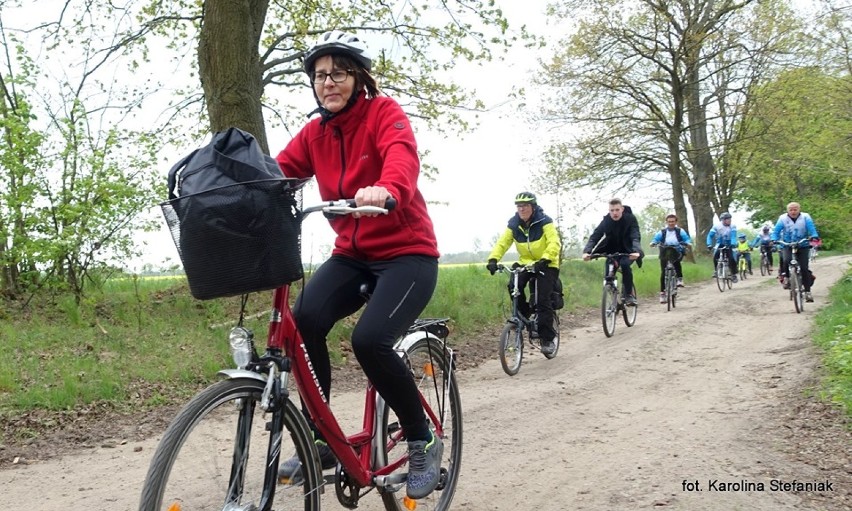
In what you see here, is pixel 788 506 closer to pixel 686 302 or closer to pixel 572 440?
pixel 572 440

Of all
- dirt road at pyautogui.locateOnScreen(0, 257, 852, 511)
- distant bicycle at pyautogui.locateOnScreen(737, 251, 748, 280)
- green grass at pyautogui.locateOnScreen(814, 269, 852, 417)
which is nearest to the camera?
dirt road at pyautogui.locateOnScreen(0, 257, 852, 511)

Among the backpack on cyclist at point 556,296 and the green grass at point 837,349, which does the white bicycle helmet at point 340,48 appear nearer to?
the green grass at point 837,349

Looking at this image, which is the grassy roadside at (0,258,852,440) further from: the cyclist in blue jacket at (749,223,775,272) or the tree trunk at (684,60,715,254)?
the tree trunk at (684,60,715,254)

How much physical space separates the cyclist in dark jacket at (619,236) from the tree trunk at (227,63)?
641cm

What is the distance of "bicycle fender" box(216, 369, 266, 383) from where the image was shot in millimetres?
2707

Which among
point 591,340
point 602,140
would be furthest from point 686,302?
point 602,140

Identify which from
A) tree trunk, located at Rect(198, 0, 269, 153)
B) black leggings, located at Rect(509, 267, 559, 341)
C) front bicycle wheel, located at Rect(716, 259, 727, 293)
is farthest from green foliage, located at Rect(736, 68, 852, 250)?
tree trunk, located at Rect(198, 0, 269, 153)

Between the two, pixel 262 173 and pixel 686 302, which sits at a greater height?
pixel 262 173

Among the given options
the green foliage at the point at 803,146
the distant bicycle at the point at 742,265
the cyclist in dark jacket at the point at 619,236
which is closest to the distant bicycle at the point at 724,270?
the green foliage at the point at 803,146

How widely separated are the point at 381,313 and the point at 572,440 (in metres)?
2.94

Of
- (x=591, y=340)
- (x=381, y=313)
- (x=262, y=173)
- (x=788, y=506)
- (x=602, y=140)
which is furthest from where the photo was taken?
(x=602, y=140)

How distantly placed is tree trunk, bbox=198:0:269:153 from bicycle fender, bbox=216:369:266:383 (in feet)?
24.9

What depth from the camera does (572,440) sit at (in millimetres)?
5629

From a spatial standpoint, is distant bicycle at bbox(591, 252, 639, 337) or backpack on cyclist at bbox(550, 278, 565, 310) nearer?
backpack on cyclist at bbox(550, 278, 565, 310)
